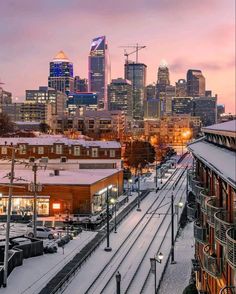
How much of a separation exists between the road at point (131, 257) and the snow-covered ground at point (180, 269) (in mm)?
639

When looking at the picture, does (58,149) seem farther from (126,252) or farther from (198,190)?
(198,190)

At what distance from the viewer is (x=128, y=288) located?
28.4 m

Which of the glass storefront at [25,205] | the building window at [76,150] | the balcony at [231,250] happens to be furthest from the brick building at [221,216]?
the building window at [76,150]

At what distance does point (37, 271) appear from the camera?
30.9m

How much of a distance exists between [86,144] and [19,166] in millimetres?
10086

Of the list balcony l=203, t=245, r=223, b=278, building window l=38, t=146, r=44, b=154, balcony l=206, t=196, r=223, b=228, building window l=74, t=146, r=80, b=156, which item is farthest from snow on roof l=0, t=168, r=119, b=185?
balcony l=203, t=245, r=223, b=278

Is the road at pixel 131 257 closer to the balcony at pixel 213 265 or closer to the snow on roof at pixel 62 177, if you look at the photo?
the snow on roof at pixel 62 177

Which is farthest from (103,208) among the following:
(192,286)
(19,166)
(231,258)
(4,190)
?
(231,258)

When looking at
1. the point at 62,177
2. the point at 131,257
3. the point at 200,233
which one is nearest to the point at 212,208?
the point at 200,233

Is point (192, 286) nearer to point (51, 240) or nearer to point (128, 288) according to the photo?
point (128, 288)

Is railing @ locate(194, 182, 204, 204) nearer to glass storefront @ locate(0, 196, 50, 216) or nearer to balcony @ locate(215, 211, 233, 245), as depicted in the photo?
balcony @ locate(215, 211, 233, 245)

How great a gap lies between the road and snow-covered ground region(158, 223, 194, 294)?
64cm

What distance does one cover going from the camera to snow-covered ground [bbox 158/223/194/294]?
1127 inches

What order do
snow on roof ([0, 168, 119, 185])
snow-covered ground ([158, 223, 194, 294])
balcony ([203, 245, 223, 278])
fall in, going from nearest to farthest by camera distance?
balcony ([203, 245, 223, 278]) < snow-covered ground ([158, 223, 194, 294]) < snow on roof ([0, 168, 119, 185])
